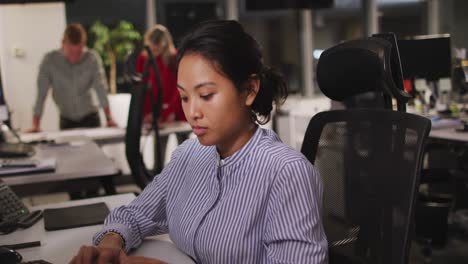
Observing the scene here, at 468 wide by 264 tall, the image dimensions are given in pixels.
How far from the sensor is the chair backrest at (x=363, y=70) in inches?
56.7

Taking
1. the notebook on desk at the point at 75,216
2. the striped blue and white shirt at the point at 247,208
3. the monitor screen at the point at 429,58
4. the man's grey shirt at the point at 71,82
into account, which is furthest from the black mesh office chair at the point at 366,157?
the man's grey shirt at the point at 71,82

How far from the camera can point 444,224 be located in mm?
3420

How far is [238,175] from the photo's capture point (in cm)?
133

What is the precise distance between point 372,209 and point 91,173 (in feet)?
5.16

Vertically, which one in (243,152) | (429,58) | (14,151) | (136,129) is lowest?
(14,151)

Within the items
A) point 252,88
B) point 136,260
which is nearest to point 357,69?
point 252,88

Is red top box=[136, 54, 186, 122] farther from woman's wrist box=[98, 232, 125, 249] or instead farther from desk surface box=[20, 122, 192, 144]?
woman's wrist box=[98, 232, 125, 249]

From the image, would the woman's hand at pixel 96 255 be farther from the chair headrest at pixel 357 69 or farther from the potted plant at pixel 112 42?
the potted plant at pixel 112 42

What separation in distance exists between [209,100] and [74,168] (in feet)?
5.29

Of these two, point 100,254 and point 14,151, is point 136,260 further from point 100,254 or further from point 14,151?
point 14,151

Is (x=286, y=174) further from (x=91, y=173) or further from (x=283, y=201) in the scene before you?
(x=91, y=173)

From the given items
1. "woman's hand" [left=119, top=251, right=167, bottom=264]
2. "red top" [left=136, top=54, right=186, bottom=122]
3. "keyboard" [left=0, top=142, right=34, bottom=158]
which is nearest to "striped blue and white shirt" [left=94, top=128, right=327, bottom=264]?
"woman's hand" [left=119, top=251, right=167, bottom=264]

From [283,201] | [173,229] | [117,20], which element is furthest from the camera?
[117,20]

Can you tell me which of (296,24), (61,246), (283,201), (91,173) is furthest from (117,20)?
(283,201)
